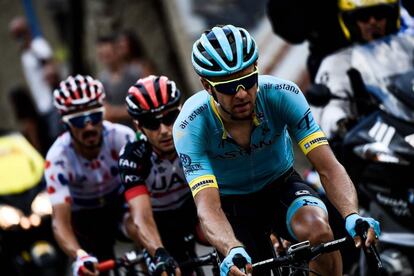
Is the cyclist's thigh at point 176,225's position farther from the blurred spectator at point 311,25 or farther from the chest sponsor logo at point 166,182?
the blurred spectator at point 311,25

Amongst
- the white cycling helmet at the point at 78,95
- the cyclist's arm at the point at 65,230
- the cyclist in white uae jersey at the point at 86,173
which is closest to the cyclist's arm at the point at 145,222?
the cyclist's arm at the point at 65,230

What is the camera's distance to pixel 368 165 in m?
9.16

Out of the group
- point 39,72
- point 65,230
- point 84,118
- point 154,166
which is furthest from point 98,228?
point 39,72

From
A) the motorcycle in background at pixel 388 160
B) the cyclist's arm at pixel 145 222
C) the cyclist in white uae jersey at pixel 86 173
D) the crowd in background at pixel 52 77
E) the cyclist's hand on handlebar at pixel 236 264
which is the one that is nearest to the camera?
the cyclist's hand on handlebar at pixel 236 264

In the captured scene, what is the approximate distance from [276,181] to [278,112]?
550mm

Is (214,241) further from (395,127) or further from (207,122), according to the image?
(395,127)

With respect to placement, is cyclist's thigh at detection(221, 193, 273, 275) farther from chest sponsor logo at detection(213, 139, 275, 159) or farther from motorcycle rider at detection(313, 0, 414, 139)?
motorcycle rider at detection(313, 0, 414, 139)

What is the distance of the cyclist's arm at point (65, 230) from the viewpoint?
9.14 metres

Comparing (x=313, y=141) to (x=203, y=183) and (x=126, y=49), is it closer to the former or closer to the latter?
(x=203, y=183)

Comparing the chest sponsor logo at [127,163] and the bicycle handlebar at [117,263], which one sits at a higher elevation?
the chest sponsor logo at [127,163]

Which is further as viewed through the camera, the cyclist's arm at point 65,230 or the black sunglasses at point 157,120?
the cyclist's arm at point 65,230

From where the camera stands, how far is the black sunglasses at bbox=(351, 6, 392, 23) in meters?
9.63

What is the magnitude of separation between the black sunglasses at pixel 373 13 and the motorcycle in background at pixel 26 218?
3449 millimetres

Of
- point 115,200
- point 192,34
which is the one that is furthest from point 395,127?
point 192,34
